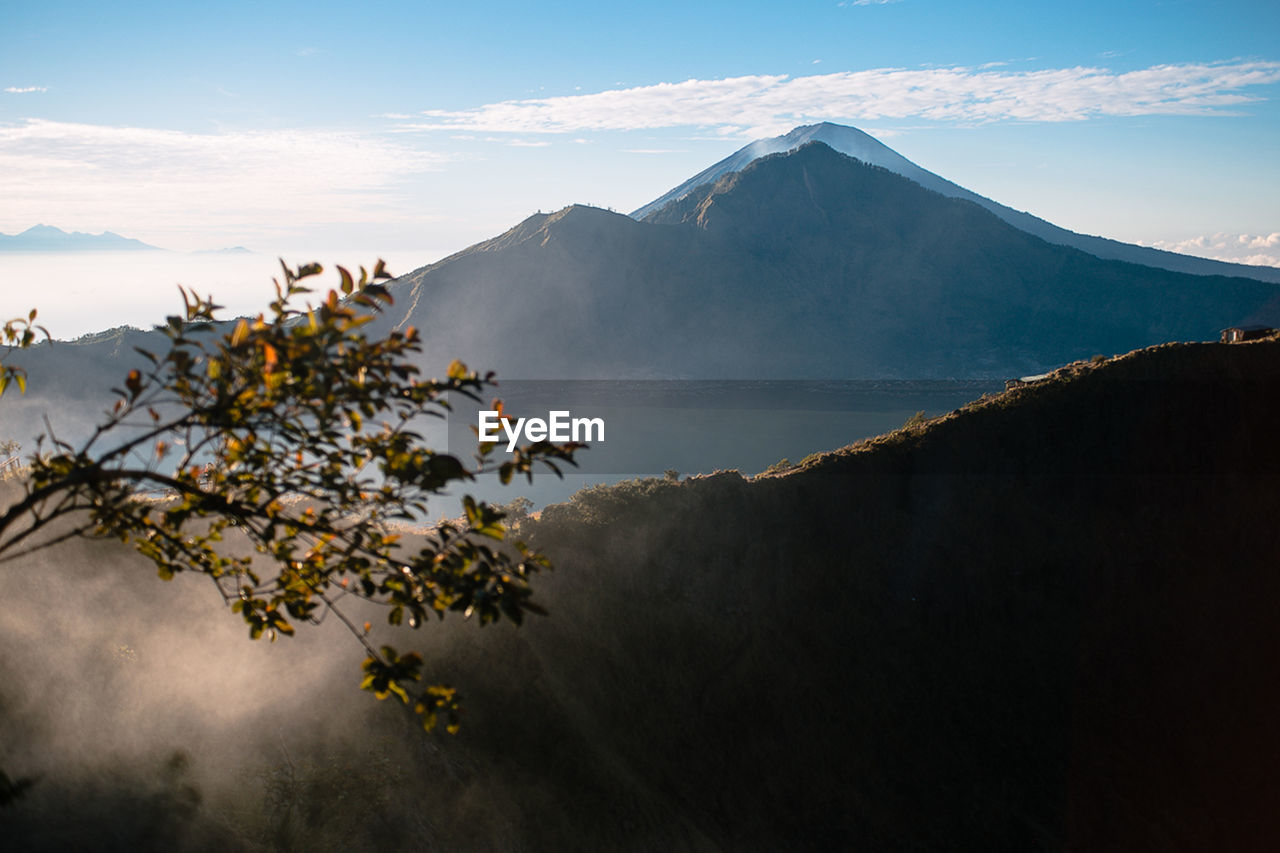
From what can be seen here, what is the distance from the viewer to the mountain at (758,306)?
149875mm

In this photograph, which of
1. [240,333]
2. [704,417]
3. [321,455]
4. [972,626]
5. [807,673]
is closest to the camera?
[240,333]

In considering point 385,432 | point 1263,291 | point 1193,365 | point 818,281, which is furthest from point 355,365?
point 1263,291

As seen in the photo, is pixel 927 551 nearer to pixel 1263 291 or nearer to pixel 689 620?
pixel 689 620

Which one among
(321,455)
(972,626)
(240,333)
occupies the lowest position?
(972,626)

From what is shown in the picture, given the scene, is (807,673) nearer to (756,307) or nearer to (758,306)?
(756,307)

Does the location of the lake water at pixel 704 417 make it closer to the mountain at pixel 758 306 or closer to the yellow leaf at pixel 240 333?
the mountain at pixel 758 306

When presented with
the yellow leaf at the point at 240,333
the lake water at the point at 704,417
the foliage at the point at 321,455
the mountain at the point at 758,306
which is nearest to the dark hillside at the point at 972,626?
the foliage at the point at 321,455

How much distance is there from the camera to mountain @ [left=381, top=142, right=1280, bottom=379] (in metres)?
150

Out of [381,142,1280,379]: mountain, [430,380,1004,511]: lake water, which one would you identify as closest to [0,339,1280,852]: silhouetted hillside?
[430,380,1004,511]: lake water

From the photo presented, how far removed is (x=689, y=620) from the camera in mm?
19844

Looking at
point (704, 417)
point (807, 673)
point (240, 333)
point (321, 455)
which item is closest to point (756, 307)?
point (704, 417)

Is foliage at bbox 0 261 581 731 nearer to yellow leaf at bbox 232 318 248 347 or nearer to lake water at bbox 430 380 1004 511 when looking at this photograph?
yellow leaf at bbox 232 318 248 347

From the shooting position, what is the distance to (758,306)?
174000 mm

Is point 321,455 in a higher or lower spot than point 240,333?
lower
